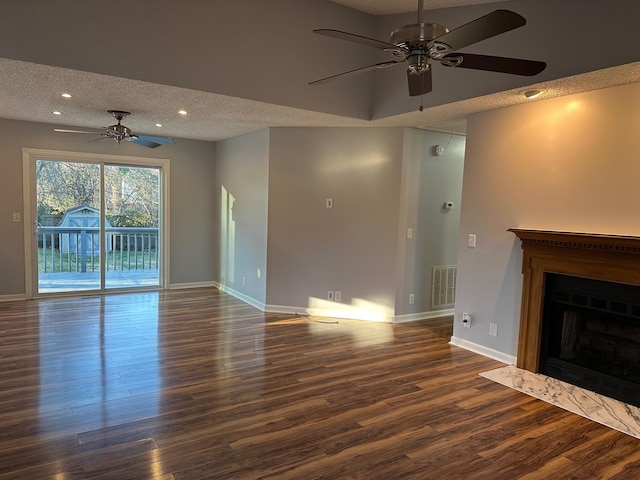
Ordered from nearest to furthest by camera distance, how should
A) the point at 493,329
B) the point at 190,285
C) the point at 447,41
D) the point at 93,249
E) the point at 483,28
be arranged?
the point at 483,28 → the point at 447,41 → the point at 493,329 → the point at 93,249 → the point at 190,285

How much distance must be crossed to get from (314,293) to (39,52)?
3.75m

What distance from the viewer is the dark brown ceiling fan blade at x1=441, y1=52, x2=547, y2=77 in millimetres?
2213

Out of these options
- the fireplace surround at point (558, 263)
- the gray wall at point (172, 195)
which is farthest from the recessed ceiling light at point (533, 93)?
the gray wall at point (172, 195)

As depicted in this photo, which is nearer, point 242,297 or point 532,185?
point 532,185

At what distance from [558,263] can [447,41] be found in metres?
2.23

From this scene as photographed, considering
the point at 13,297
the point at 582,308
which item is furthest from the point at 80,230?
the point at 582,308

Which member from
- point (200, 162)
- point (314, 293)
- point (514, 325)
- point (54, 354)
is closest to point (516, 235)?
point (514, 325)

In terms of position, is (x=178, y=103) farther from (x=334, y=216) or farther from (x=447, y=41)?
(x=447, y=41)

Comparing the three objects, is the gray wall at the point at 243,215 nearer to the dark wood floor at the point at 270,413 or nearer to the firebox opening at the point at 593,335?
the dark wood floor at the point at 270,413

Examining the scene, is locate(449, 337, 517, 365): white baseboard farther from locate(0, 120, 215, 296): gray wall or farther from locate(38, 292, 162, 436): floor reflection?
locate(0, 120, 215, 296): gray wall

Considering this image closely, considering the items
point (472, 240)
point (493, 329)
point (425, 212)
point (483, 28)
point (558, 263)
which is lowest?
point (493, 329)

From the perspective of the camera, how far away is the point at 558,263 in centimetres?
342

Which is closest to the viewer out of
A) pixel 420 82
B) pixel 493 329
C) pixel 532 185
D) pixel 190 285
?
pixel 420 82

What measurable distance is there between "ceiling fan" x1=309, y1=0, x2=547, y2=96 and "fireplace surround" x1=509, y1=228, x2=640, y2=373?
155 centimetres
